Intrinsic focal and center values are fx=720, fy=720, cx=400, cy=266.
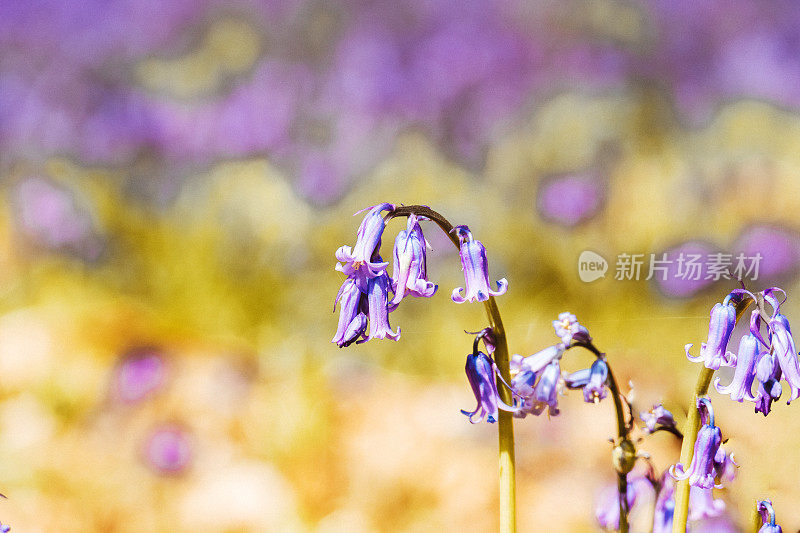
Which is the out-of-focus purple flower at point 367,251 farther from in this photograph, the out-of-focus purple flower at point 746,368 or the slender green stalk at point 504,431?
the out-of-focus purple flower at point 746,368

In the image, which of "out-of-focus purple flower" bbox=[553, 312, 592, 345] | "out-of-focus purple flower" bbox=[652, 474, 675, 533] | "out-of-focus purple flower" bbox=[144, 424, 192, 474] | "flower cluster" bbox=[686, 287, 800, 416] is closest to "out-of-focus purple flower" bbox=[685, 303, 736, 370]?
"flower cluster" bbox=[686, 287, 800, 416]

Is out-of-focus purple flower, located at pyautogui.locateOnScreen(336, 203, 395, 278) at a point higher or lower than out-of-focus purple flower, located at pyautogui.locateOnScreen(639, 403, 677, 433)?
higher

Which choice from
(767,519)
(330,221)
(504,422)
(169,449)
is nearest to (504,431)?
(504,422)

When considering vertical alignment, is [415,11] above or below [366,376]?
above

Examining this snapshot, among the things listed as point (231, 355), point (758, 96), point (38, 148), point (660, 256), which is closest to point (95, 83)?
point (38, 148)

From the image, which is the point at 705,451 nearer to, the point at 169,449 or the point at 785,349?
the point at 785,349

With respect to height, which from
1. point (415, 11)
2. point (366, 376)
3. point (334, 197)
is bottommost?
point (366, 376)

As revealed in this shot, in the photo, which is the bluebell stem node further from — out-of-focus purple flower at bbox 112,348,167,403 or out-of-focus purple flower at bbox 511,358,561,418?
out-of-focus purple flower at bbox 112,348,167,403

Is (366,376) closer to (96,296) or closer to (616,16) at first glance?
(96,296)
